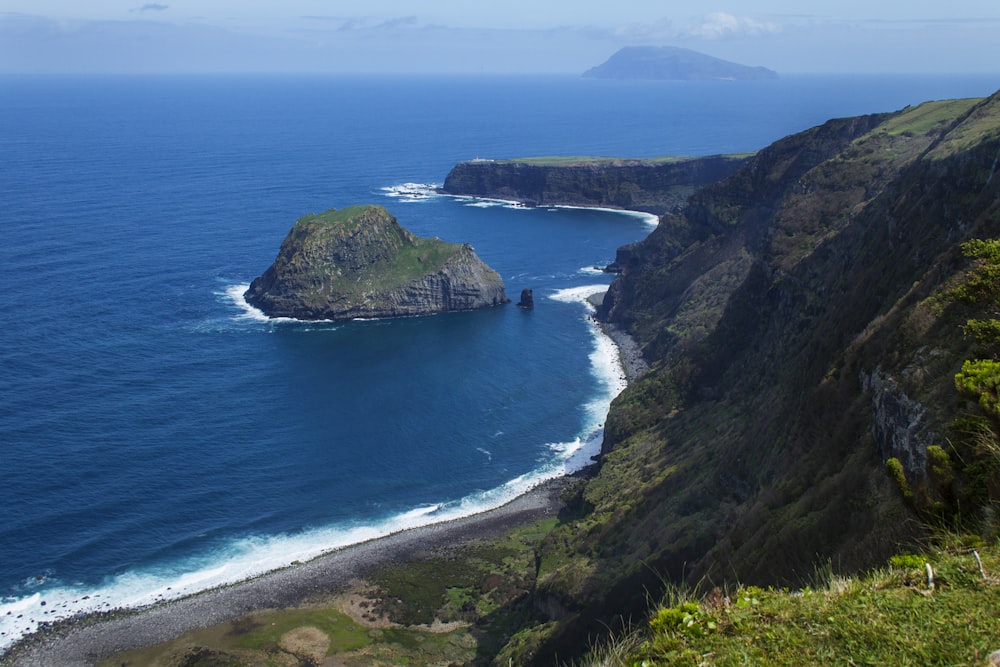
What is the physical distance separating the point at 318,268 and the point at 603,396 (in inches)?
2391

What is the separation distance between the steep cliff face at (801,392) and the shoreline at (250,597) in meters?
10.4

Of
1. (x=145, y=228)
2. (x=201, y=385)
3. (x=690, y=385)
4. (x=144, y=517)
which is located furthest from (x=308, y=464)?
(x=145, y=228)

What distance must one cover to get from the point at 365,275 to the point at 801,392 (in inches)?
4270

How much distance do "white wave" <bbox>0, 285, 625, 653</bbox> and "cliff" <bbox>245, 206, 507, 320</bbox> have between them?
186 feet

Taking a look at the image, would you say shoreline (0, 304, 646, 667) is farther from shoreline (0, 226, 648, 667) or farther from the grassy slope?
the grassy slope

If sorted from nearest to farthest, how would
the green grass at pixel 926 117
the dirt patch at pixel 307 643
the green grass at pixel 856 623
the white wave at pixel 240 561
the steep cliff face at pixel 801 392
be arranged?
the green grass at pixel 856 623, the steep cliff face at pixel 801 392, the dirt patch at pixel 307 643, the white wave at pixel 240 561, the green grass at pixel 926 117

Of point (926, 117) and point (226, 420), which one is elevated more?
point (926, 117)

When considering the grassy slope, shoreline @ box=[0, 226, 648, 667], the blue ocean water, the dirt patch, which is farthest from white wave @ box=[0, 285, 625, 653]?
the grassy slope

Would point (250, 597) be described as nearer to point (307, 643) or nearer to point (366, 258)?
point (307, 643)

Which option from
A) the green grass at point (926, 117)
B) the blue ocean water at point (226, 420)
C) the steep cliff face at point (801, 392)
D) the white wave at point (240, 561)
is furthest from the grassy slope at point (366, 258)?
the green grass at point (926, 117)

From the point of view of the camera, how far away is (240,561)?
7900cm

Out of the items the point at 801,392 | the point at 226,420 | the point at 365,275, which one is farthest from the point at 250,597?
the point at 365,275

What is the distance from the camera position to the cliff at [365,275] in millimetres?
149125

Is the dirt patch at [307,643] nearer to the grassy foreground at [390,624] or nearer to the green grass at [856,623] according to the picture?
the grassy foreground at [390,624]
